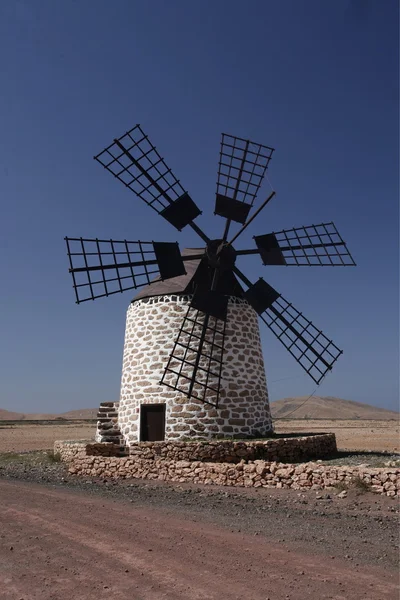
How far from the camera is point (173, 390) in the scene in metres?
14.4

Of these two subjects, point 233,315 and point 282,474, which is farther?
point 233,315

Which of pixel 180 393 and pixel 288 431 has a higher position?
pixel 180 393

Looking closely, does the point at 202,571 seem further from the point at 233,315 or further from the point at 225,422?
the point at 233,315

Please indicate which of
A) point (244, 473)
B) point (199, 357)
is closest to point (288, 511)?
point (244, 473)

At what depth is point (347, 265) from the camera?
15688mm

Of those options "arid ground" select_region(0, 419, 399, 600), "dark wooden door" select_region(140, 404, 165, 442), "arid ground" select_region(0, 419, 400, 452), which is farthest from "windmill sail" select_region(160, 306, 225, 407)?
"arid ground" select_region(0, 419, 400, 452)

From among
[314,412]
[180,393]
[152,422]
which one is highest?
[180,393]

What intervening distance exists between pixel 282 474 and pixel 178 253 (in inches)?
267

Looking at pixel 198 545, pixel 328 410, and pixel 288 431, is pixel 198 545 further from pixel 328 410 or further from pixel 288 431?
pixel 328 410

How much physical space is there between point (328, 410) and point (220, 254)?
84.7 metres

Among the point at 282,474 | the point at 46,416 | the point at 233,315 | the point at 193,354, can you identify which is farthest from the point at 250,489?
the point at 46,416

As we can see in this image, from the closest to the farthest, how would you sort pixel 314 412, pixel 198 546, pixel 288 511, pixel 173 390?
1. pixel 198 546
2. pixel 288 511
3. pixel 173 390
4. pixel 314 412

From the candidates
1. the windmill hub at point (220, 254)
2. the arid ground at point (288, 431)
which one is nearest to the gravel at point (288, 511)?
the windmill hub at point (220, 254)

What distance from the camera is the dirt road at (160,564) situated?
480cm
